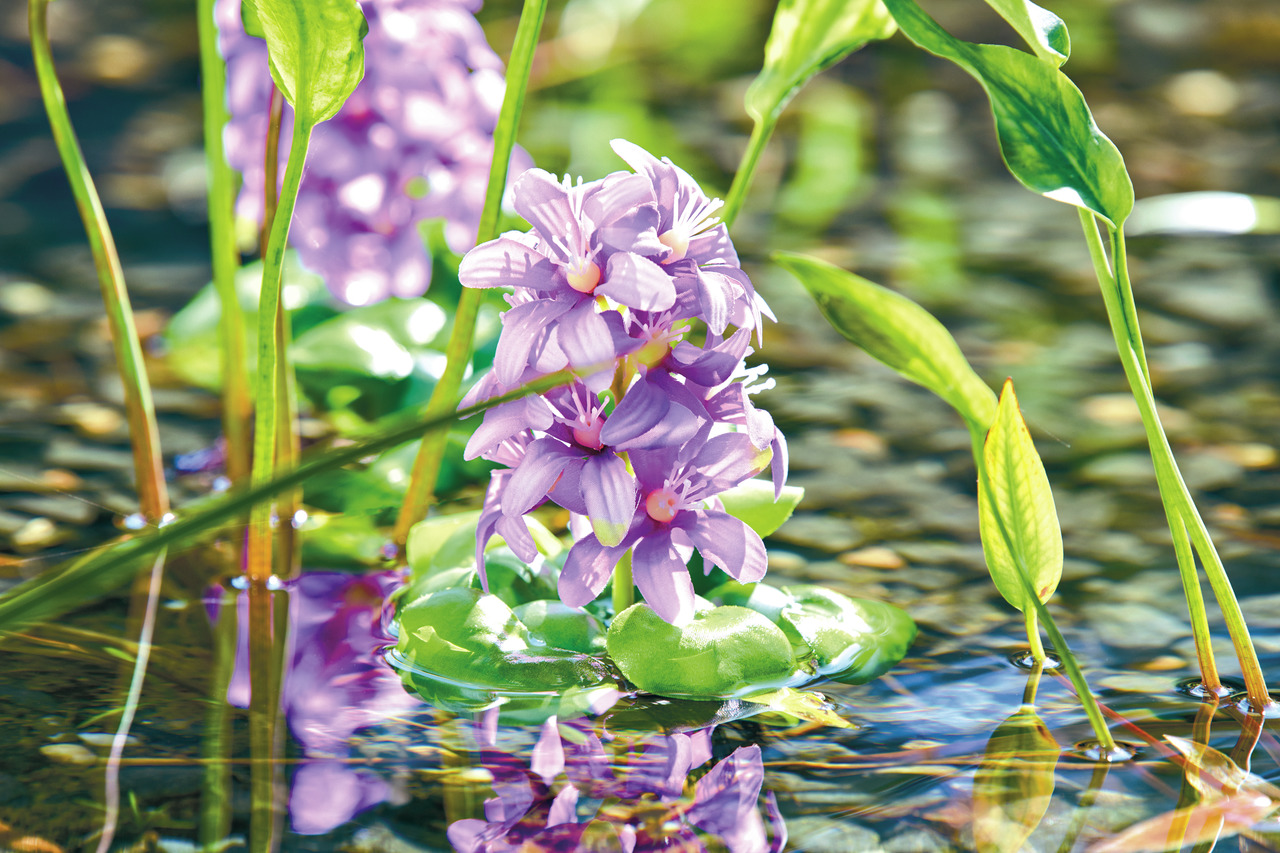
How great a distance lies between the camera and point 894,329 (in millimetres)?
672

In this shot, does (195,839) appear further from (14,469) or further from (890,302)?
(14,469)

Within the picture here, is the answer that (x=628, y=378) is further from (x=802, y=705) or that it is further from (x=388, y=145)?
(x=388, y=145)

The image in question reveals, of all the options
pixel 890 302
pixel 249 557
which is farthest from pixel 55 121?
pixel 890 302

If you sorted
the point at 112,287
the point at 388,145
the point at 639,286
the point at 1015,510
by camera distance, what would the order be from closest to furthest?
the point at 639,286 < the point at 1015,510 < the point at 112,287 < the point at 388,145

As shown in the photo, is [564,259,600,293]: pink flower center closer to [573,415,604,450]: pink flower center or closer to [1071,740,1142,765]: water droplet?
[573,415,604,450]: pink flower center

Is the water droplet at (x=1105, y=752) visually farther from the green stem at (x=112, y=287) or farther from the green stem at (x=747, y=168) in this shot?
the green stem at (x=112, y=287)

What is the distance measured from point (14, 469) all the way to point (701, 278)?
85 centimetres

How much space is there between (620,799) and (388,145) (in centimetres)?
65

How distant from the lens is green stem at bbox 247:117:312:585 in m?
0.76

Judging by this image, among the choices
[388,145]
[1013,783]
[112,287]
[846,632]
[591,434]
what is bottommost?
[1013,783]

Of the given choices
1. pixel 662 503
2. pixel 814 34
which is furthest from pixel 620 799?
pixel 814 34

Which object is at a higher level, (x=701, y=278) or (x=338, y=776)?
(x=701, y=278)

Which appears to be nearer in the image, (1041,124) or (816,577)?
(1041,124)

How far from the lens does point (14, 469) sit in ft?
3.96
